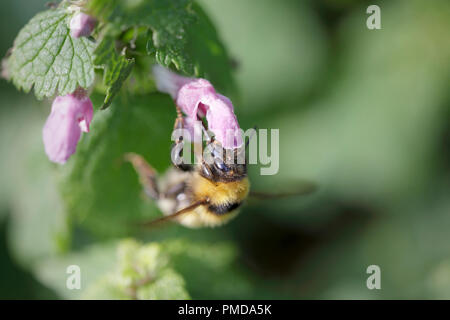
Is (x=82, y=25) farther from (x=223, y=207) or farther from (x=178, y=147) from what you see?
(x=223, y=207)

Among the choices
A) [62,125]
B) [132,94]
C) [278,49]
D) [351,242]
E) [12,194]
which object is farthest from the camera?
[278,49]

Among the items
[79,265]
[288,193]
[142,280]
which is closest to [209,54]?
[288,193]

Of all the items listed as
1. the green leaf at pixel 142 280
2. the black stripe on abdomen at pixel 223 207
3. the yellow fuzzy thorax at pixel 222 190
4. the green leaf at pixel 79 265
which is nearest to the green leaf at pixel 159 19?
the yellow fuzzy thorax at pixel 222 190

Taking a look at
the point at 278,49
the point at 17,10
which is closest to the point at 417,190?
the point at 278,49

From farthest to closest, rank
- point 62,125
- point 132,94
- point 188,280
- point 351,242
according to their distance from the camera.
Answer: point 351,242 → point 188,280 → point 132,94 → point 62,125
